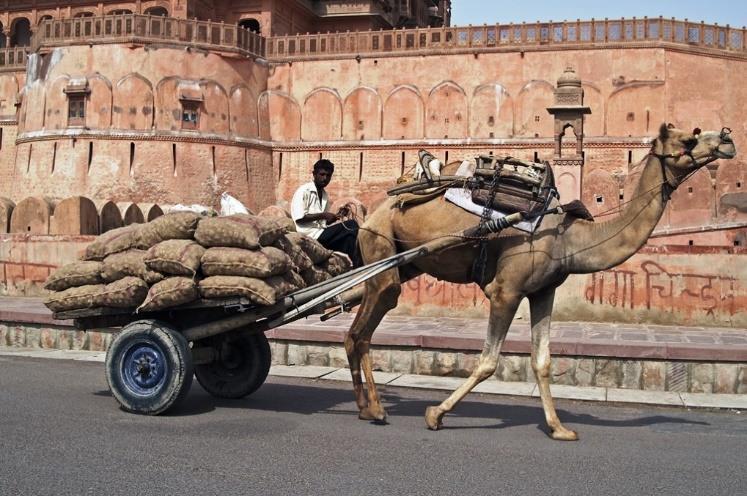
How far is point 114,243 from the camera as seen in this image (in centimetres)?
773

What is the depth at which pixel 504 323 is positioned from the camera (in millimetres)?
6781

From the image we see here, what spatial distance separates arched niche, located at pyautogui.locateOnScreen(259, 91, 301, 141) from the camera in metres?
39.2

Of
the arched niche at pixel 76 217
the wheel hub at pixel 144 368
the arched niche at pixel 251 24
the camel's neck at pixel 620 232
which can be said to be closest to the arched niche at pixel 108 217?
the arched niche at pixel 76 217

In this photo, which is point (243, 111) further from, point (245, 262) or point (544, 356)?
point (544, 356)

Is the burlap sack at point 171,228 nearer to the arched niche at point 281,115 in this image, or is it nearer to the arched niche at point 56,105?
the arched niche at point 56,105

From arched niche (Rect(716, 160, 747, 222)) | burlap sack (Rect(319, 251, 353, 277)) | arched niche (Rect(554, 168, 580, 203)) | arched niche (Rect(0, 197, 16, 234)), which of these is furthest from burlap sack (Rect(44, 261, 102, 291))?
arched niche (Rect(716, 160, 747, 222))

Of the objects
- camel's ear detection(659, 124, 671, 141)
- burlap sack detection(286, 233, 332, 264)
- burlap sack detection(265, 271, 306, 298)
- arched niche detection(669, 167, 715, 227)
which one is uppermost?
arched niche detection(669, 167, 715, 227)

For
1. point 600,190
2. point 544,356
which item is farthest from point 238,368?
point 600,190

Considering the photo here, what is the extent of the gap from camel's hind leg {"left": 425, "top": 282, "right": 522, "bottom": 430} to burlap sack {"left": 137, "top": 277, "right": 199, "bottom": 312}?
1.95 meters

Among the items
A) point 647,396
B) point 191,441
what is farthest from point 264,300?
point 647,396

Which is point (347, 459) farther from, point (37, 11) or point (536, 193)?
point (37, 11)

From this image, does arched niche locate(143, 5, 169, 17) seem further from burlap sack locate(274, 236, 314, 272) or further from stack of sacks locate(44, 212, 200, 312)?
burlap sack locate(274, 236, 314, 272)

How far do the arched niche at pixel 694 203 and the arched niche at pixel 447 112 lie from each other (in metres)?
8.29

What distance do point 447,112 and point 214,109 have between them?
902 cm
